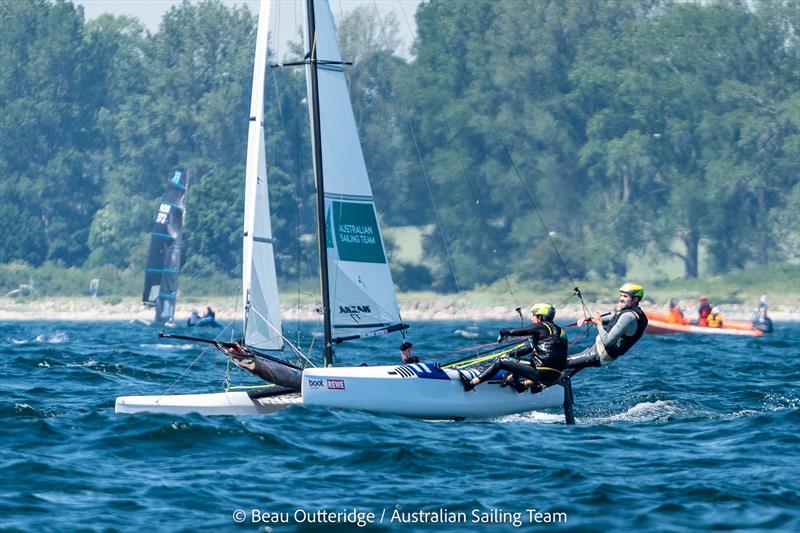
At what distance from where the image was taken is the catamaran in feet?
59.5

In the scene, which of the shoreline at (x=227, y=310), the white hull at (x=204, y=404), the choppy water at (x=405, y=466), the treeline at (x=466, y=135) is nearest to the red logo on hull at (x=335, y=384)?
the choppy water at (x=405, y=466)

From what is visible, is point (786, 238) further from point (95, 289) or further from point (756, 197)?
point (95, 289)

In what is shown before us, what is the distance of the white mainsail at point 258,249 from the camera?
1905 centimetres

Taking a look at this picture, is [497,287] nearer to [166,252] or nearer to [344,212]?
[166,252]

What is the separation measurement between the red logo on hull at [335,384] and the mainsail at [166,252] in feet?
118

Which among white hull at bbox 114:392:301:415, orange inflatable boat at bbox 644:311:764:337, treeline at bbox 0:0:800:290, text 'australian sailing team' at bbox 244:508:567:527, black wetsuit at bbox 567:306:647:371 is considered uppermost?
treeline at bbox 0:0:800:290

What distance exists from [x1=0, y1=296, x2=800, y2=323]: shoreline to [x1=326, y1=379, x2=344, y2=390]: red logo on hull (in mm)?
58708

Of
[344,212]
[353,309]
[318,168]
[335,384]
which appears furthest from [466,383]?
[318,168]

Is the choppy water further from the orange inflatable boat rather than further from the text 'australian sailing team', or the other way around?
the orange inflatable boat

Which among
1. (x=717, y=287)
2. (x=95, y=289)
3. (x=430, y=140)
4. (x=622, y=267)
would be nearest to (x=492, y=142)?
(x=430, y=140)

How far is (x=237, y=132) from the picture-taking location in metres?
103

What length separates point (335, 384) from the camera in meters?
18.0

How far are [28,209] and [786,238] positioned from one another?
5565 cm

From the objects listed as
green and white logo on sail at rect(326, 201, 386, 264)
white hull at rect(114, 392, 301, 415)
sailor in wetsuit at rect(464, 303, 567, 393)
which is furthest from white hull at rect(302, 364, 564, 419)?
green and white logo on sail at rect(326, 201, 386, 264)
